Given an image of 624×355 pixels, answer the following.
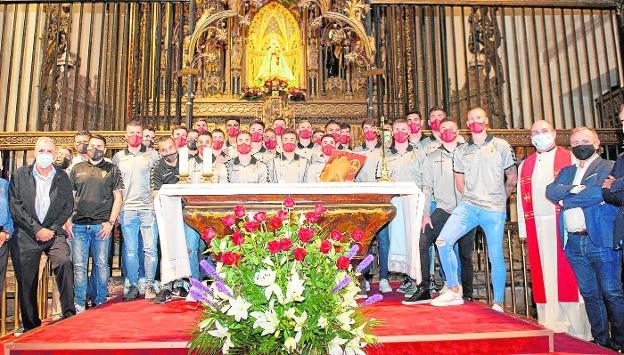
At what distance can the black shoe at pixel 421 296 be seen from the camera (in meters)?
4.80

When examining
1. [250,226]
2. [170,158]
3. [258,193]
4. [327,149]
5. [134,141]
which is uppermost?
[134,141]

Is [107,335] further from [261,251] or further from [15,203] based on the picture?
[15,203]

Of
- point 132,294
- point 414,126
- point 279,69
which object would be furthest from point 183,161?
point 279,69

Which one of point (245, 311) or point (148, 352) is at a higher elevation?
point (245, 311)

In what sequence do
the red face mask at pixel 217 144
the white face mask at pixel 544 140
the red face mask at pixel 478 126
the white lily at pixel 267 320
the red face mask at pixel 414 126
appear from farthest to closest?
the red face mask at pixel 217 144 < the red face mask at pixel 414 126 < the red face mask at pixel 478 126 < the white face mask at pixel 544 140 < the white lily at pixel 267 320

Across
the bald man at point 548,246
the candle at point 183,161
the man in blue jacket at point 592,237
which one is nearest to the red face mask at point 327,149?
the candle at point 183,161

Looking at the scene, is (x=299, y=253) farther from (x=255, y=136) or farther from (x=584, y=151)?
(x=255, y=136)

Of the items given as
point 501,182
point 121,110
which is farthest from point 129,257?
point 121,110

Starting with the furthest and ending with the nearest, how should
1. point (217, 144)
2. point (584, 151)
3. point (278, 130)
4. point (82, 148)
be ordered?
point (278, 130), point (217, 144), point (82, 148), point (584, 151)

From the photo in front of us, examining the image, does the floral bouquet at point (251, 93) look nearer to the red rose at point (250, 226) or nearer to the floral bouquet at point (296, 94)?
the floral bouquet at point (296, 94)

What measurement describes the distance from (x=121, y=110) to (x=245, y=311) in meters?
7.76

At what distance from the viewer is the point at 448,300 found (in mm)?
4684

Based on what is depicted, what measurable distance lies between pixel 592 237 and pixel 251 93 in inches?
239

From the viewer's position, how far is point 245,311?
96.4 inches
